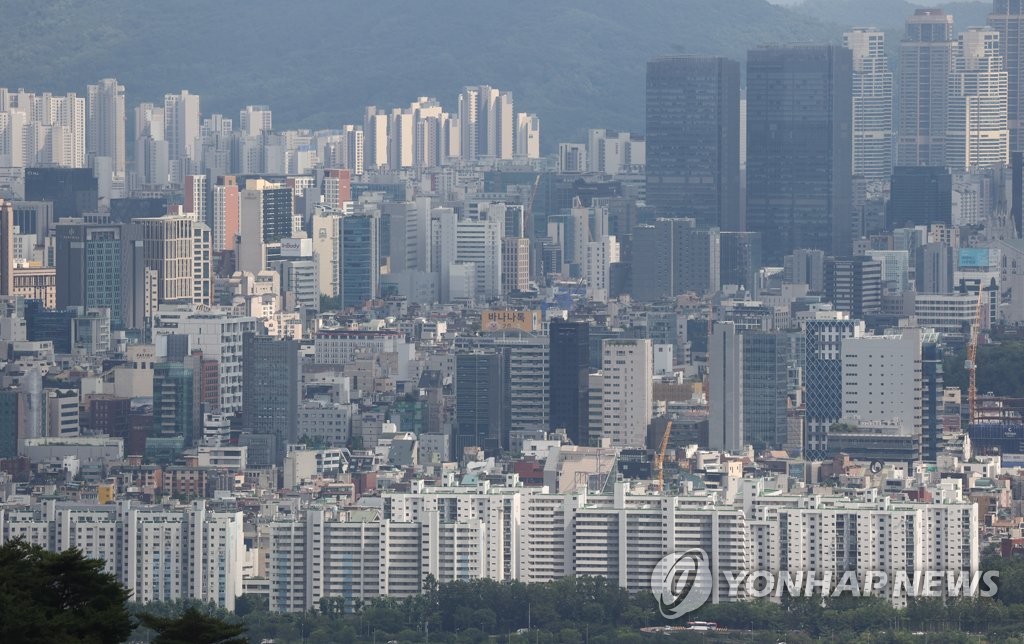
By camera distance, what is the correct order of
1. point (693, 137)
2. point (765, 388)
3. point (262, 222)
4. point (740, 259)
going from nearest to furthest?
1. point (765, 388)
2. point (262, 222)
3. point (740, 259)
4. point (693, 137)

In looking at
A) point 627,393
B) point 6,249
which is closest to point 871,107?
point 6,249

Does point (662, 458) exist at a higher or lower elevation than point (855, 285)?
lower

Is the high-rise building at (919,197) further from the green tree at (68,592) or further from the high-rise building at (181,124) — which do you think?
the green tree at (68,592)

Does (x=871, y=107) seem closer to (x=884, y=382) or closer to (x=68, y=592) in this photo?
(x=884, y=382)

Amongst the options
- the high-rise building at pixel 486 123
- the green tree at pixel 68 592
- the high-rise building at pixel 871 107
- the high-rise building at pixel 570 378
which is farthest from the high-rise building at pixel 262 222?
the green tree at pixel 68 592

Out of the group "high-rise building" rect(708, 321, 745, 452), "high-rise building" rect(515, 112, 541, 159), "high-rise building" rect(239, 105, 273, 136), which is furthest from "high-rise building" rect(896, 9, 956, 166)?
"high-rise building" rect(708, 321, 745, 452)

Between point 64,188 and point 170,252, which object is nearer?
point 170,252

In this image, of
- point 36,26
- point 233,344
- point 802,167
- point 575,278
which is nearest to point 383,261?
point 575,278
